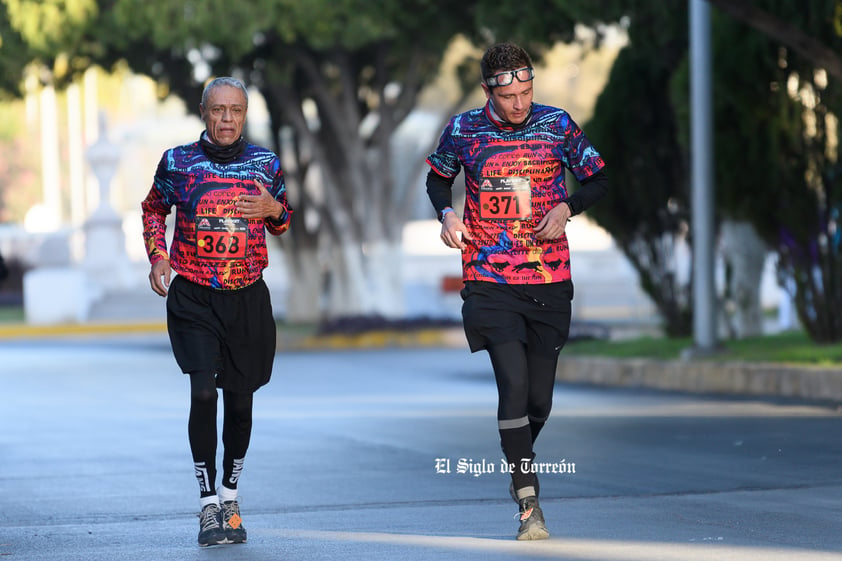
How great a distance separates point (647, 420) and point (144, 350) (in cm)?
1481

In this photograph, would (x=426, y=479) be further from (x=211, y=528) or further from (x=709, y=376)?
(x=709, y=376)

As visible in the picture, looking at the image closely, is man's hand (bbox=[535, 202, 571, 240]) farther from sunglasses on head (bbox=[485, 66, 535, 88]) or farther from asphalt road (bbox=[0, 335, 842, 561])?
asphalt road (bbox=[0, 335, 842, 561])

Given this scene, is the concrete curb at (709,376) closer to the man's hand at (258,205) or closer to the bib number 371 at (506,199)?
the bib number 371 at (506,199)

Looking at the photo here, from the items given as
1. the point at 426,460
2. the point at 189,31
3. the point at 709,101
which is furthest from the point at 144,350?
the point at 426,460

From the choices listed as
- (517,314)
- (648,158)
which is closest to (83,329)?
(648,158)

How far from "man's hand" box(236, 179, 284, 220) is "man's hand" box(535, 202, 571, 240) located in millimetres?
1015

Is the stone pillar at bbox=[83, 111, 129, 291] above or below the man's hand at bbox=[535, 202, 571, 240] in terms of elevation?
above

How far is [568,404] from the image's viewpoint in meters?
14.1

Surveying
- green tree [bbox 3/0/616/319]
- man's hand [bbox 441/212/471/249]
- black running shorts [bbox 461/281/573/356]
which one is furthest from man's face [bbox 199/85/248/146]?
green tree [bbox 3/0/616/319]

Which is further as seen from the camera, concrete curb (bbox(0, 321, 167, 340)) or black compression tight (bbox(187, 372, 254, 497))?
concrete curb (bbox(0, 321, 167, 340))

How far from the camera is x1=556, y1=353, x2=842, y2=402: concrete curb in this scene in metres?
13.7

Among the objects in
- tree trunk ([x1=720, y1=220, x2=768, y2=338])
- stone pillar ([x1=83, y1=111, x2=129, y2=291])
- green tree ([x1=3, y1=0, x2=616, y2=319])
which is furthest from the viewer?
stone pillar ([x1=83, y1=111, x2=129, y2=291])

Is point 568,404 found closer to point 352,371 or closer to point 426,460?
point 426,460

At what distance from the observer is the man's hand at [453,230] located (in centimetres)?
687
